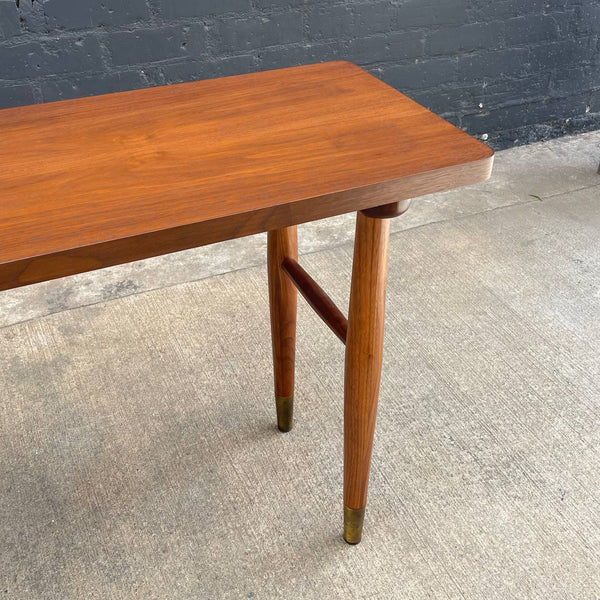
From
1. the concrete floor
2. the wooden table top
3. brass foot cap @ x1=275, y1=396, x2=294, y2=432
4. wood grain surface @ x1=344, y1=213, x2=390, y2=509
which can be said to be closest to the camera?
the wooden table top

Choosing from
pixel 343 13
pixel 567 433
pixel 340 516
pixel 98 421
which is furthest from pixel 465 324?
pixel 343 13

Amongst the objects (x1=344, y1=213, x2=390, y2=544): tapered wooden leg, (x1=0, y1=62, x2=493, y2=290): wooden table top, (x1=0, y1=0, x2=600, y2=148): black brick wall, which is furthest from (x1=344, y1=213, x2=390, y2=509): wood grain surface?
(x1=0, y1=0, x2=600, y2=148): black brick wall

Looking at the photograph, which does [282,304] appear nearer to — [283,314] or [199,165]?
[283,314]

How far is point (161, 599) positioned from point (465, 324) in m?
1.12

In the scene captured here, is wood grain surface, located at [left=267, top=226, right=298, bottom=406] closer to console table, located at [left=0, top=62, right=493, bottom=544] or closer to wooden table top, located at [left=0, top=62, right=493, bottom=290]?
console table, located at [left=0, top=62, right=493, bottom=544]

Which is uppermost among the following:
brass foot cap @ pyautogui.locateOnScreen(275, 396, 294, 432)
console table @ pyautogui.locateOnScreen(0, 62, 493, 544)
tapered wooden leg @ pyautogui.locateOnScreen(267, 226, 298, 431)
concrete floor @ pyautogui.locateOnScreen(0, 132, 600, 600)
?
console table @ pyautogui.locateOnScreen(0, 62, 493, 544)

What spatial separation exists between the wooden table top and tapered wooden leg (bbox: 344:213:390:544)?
12 cm

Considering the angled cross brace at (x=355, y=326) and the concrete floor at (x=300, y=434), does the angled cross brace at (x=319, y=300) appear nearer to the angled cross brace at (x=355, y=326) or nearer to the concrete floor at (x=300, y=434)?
the angled cross brace at (x=355, y=326)

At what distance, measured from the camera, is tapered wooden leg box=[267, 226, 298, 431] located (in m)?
1.42

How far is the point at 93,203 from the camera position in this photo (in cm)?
91

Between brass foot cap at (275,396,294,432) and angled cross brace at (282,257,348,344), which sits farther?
brass foot cap at (275,396,294,432)

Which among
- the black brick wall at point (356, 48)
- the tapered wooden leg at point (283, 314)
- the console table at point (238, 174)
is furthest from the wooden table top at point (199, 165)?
the black brick wall at point (356, 48)

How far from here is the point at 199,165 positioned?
3.30 ft

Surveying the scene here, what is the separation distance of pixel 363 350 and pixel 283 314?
1.13 feet
